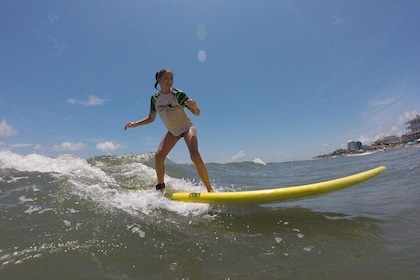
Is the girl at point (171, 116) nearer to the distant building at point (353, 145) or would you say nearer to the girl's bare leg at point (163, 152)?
the girl's bare leg at point (163, 152)

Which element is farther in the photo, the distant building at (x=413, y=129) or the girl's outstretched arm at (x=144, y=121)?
the distant building at (x=413, y=129)

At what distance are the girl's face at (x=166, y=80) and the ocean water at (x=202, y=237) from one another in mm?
1758

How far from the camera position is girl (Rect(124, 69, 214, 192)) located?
455 centimetres

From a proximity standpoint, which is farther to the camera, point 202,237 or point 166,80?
point 166,80

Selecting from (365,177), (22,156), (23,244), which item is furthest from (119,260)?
(22,156)

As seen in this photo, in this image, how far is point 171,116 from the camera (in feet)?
15.6

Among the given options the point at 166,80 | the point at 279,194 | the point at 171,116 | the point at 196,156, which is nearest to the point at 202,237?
the point at 279,194

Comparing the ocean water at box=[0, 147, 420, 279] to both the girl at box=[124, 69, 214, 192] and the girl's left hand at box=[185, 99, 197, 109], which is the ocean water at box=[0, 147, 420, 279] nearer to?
the girl at box=[124, 69, 214, 192]

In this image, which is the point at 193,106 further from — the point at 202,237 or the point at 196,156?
the point at 202,237

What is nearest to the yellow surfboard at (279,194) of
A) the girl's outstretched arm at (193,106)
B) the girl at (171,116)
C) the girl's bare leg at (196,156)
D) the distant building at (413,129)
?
the girl's bare leg at (196,156)

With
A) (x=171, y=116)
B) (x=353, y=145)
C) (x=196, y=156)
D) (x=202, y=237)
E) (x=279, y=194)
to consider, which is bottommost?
(x=202, y=237)

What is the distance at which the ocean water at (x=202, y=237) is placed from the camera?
6.64 feet

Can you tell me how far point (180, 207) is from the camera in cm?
401

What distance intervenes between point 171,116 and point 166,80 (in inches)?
23.6
